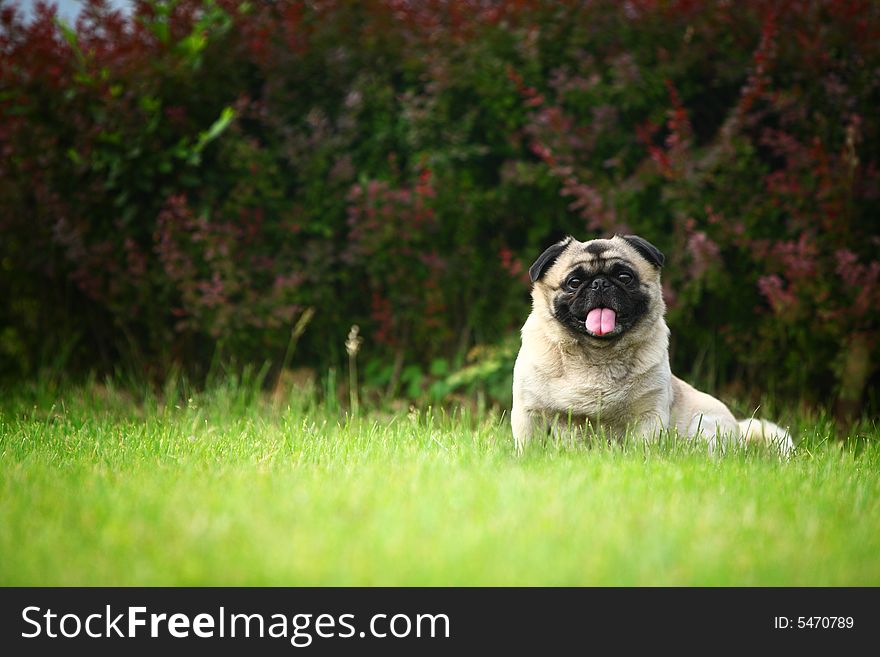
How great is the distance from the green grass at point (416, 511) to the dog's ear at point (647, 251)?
887mm

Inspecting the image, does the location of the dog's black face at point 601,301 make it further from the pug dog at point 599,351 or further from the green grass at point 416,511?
the green grass at point 416,511

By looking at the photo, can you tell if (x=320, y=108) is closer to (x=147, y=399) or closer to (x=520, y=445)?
(x=147, y=399)

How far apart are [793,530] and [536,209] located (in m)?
3.95

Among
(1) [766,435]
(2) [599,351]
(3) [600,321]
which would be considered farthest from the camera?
(1) [766,435]

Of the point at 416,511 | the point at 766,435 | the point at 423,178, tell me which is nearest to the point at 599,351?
the point at 766,435

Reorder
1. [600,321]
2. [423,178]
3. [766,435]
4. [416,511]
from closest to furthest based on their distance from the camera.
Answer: [416,511] < [600,321] < [766,435] < [423,178]

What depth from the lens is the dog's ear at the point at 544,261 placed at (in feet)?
14.4

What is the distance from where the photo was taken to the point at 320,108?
669cm

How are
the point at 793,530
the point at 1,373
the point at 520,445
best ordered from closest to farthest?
the point at 793,530 < the point at 520,445 < the point at 1,373

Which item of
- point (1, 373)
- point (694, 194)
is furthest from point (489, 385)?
point (1, 373)

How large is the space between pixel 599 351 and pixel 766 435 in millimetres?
1067

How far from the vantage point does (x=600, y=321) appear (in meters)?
4.22

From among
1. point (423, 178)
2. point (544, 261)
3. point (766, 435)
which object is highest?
point (423, 178)

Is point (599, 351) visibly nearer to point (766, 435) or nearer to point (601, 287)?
point (601, 287)
